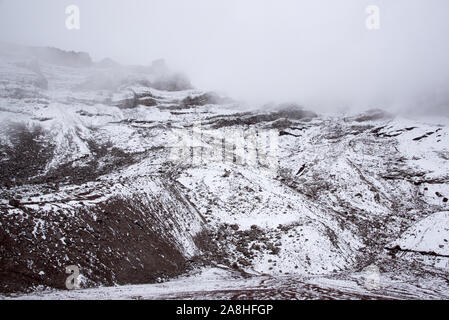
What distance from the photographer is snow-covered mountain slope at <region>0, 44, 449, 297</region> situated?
15180 mm

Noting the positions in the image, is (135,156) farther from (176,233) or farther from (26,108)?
(26,108)

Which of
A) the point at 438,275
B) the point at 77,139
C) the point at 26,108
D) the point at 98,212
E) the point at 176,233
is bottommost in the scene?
the point at 438,275

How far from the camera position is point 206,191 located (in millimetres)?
28750

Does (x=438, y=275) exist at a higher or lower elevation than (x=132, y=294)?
lower

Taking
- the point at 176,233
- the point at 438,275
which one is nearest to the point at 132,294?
the point at 176,233

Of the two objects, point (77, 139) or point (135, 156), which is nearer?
point (135, 156)

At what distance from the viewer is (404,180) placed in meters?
38.5

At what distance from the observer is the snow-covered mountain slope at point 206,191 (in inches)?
598

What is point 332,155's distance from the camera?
4681 centimetres
